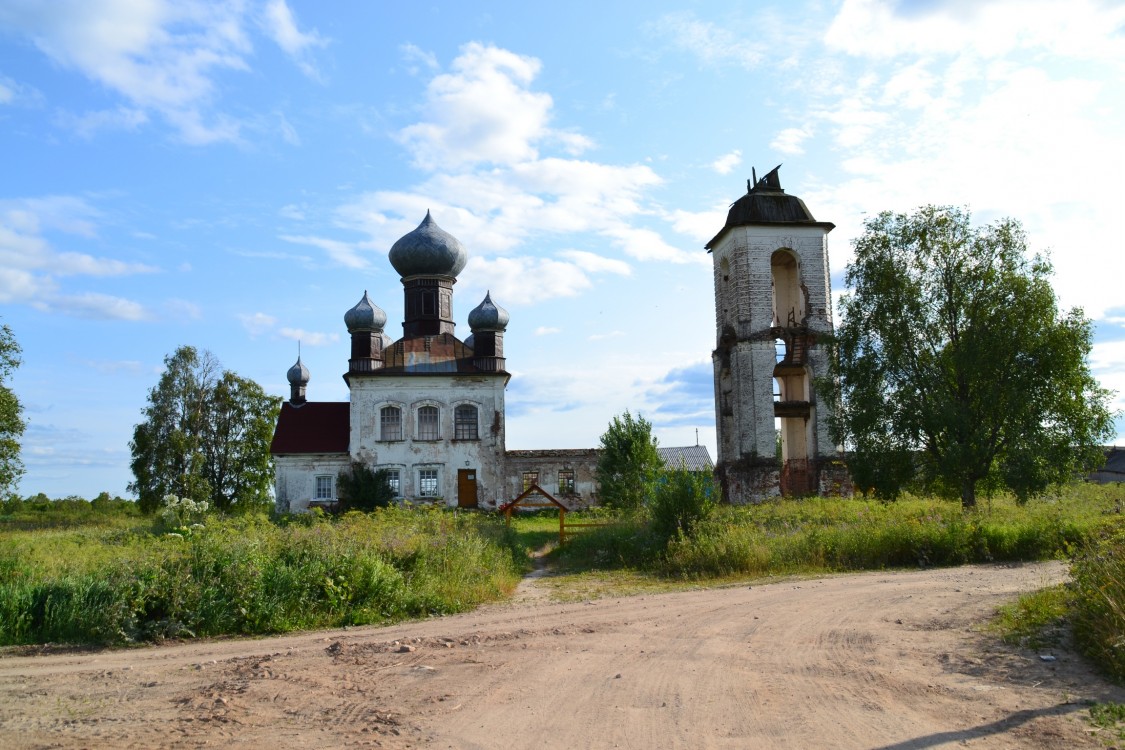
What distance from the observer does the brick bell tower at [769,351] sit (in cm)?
3003

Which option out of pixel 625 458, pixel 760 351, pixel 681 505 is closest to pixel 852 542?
pixel 681 505

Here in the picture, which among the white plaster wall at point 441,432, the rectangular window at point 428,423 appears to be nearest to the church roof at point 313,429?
the white plaster wall at point 441,432

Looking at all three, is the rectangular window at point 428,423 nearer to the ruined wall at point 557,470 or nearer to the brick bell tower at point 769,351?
the ruined wall at point 557,470

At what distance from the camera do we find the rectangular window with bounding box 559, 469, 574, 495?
40.4 meters

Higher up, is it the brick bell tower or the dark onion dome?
the dark onion dome

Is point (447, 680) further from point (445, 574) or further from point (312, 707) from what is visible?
point (445, 574)

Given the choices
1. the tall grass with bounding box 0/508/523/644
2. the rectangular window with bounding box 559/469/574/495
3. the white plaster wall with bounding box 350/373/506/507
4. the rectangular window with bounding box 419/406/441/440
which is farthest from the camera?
the rectangular window with bounding box 559/469/574/495

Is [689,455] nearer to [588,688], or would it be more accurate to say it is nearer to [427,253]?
[427,253]

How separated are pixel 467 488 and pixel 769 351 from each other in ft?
49.2

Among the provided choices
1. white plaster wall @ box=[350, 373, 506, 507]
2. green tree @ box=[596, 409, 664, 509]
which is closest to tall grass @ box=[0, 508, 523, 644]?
green tree @ box=[596, 409, 664, 509]

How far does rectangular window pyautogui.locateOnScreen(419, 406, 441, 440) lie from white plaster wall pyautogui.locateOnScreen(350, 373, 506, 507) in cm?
21

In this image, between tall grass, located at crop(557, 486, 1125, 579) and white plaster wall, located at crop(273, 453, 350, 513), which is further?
white plaster wall, located at crop(273, 453, 350, 513)

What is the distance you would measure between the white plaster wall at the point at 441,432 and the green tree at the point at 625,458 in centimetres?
581

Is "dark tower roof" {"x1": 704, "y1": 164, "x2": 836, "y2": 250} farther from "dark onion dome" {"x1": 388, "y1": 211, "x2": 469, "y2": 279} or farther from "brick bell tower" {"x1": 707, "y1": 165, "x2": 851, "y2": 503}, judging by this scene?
"dark onion dome" {"x1": 388, "y1": 211, "x2": 469, "y2": 279}
